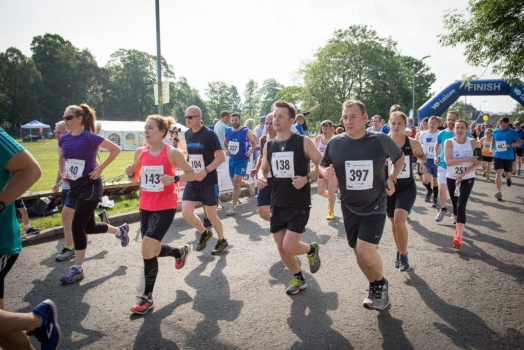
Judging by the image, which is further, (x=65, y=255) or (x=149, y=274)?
(x=65, y=255)

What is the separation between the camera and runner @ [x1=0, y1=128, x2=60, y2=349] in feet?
7.22

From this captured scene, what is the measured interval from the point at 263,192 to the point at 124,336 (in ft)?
8.48

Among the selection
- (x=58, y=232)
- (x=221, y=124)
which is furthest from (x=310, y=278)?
(x=221, y=124)

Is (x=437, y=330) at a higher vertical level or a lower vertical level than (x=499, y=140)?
lower

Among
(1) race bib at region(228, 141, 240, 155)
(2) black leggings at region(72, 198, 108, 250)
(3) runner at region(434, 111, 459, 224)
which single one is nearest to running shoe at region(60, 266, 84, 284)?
(2) black leggings at region(72, 198, 108, 250)

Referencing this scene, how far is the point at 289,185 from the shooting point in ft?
13.0

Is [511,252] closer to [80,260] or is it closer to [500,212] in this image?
[500,212]

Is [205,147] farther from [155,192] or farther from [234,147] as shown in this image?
[234,147]

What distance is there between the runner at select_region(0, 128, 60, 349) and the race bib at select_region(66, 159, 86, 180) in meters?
2.30

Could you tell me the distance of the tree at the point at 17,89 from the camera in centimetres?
6012

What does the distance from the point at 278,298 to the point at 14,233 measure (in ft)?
8.77

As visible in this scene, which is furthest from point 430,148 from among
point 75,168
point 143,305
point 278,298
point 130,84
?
point 130,84

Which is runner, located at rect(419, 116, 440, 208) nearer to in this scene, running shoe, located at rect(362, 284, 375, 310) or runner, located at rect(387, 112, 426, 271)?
runner, located at rect(387, 112, 426, 271)

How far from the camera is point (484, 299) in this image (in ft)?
12.6
